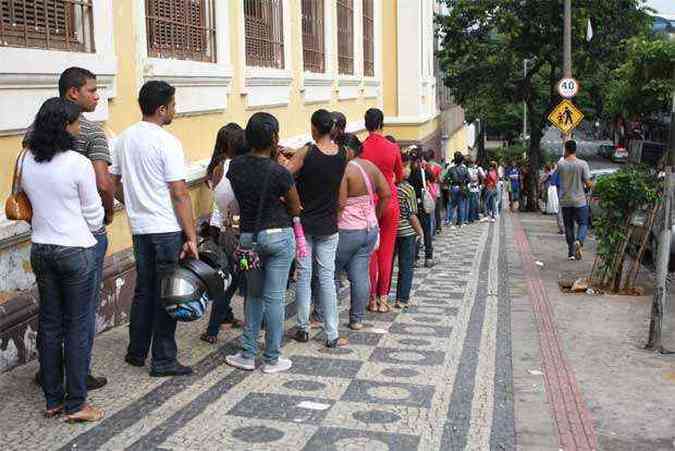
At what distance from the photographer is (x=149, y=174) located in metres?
5.05

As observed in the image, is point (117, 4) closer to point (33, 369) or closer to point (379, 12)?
point (33, 369)

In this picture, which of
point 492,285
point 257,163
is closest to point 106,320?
point 257,163

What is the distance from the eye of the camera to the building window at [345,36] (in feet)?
55.5

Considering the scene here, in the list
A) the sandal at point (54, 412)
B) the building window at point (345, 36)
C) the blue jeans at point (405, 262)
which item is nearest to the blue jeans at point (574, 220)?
the blue jeans at point (405, 262)

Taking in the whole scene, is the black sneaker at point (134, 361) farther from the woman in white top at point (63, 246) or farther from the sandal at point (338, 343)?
the sandal at point (338, 343)

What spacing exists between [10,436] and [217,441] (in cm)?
107

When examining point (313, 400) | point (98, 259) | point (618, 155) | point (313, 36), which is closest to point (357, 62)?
point (313, 36)

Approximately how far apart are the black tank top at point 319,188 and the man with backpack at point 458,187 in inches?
484

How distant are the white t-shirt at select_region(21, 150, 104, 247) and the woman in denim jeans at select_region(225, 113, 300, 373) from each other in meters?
1.21

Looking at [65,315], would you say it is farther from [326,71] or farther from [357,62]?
[357,62]

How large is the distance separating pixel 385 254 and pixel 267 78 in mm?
4271

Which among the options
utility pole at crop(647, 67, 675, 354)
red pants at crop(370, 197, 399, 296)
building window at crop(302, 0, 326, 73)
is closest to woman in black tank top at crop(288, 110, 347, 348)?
red pants at crop(370, 197, 399, 296)

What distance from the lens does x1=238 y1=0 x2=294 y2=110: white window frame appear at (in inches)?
401

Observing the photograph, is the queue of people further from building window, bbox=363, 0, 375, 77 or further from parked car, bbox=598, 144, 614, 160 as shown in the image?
parked car, bbox=598, 144, 614, 160
